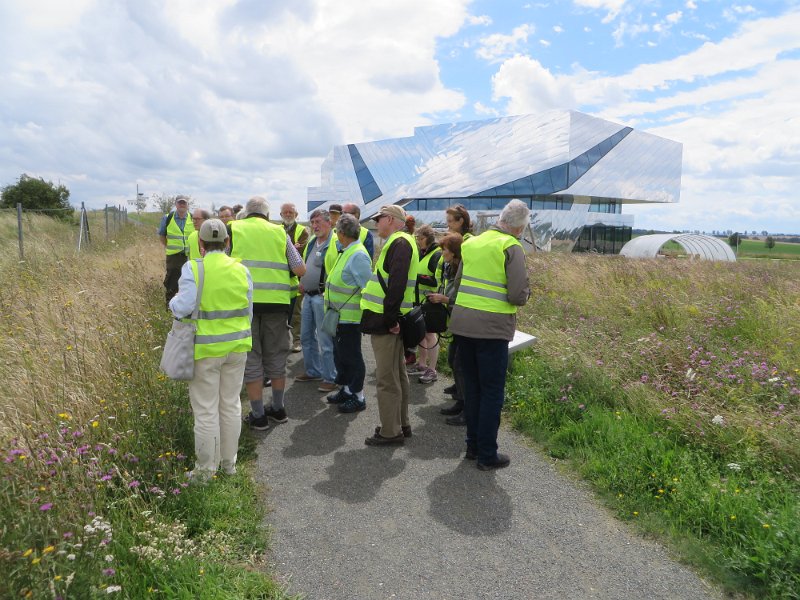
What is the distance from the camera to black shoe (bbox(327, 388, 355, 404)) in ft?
17.5

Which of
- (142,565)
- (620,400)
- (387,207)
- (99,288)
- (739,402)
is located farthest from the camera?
(99,288)

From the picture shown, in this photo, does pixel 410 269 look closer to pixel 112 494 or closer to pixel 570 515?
pixel 570 515

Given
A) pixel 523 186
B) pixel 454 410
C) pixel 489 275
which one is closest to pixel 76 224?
pixel 454 410

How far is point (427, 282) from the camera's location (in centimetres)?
546

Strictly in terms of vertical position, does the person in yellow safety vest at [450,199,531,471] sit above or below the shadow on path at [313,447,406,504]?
above

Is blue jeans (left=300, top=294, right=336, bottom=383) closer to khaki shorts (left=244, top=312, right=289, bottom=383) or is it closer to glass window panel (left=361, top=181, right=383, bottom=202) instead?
khaki shorts (left=244, top=312, right=289, bottom=383)

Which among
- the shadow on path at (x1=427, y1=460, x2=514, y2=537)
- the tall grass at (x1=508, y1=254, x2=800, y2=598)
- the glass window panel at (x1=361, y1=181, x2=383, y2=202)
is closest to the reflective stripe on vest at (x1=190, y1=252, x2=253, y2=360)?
the shadow on path at (x1=427, y1=460, x2=514, y2=537)

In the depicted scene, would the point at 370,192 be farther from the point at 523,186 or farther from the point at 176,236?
the point at 176,236

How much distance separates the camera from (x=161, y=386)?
415 centimetres

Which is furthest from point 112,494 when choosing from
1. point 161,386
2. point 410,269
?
point 410,269

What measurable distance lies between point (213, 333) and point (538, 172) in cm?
4513

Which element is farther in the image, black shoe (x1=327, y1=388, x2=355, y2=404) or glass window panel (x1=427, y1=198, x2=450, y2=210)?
glass window panel (x1=427, y1=198, x2=450, y2=210)

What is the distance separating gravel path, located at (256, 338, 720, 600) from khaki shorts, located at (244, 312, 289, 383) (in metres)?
0.59

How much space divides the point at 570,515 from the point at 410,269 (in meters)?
2.13
